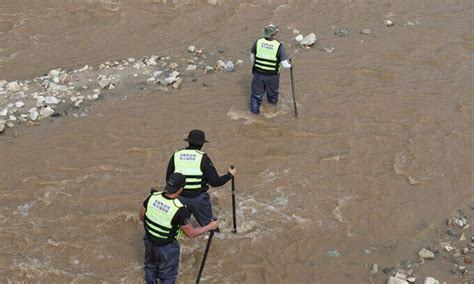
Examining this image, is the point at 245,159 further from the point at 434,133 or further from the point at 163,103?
the point at 434,133

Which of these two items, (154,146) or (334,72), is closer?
(154,146)

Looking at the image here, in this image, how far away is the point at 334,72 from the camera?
13180 millimetres

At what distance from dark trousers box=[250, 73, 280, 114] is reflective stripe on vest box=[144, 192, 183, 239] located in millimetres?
5105

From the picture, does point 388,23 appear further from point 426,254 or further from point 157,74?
point 426,254

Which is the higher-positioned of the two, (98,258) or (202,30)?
(202,30)

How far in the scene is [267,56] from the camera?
1103 cm

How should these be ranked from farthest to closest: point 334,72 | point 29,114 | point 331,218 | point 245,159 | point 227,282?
point 334,72, point 29,114, point 245,159, point 331,218, point 227,282

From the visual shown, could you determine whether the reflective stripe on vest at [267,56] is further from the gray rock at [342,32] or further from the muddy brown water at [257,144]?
the gray rock at [342,32]

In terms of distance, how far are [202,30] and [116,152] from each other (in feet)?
18.5

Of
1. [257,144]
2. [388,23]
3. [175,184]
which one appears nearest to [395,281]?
[175,184]

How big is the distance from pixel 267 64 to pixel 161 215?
5.23 metres

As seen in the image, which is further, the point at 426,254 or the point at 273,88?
the point at 273,88

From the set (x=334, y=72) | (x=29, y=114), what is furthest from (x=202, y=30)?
(x=29, y=114)

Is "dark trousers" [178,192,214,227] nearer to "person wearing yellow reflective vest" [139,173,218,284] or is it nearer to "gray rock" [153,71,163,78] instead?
"person wearing yellow reflective vest" [139,173,218,284]
